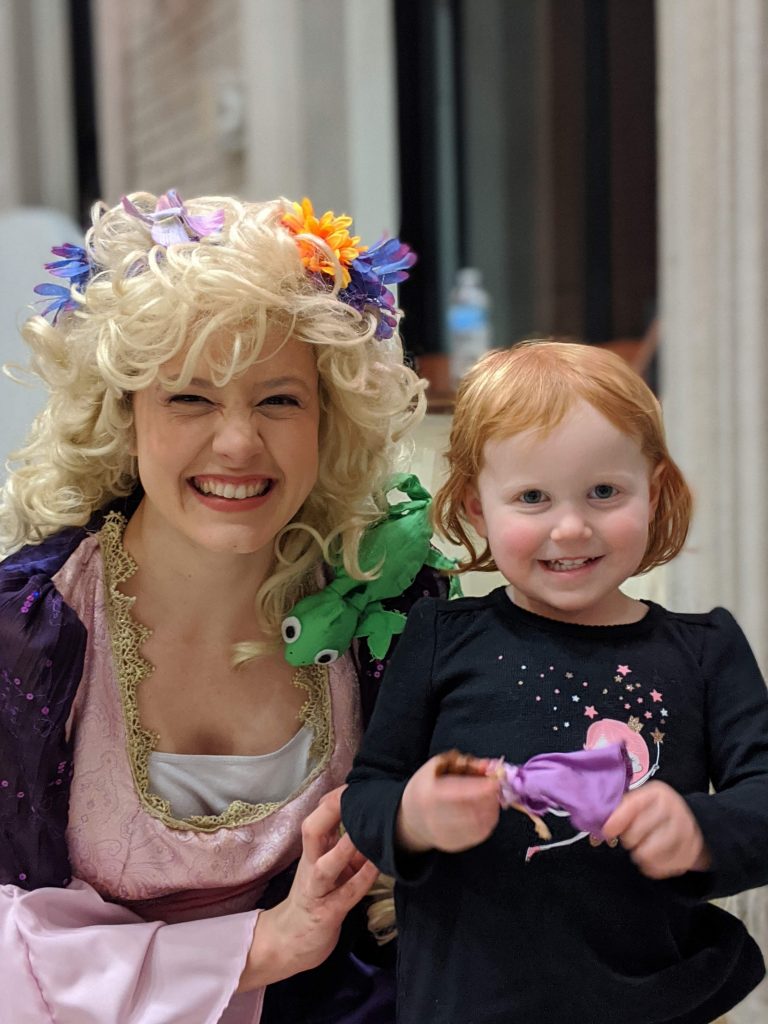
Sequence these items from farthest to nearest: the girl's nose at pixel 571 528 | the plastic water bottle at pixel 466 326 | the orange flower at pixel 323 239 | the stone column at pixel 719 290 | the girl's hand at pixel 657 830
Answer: the plastic water bottle at pixel 466 326
the stone column at pixel 719 290
the orange flower at pixel 323 239
the girl's nose at pixel 571 528
the girl's hand at pixel 657 830

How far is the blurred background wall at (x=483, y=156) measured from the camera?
1856 mm

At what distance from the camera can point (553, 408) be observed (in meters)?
0.91

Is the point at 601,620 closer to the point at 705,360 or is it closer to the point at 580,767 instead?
the point at 580,767

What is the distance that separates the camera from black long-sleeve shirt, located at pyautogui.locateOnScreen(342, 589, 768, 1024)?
88cm

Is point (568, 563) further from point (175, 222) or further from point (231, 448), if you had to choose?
point (175, 222)

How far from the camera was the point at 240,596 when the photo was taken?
1.19 meters

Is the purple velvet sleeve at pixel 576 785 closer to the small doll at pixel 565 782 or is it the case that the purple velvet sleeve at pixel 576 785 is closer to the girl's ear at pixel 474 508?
the small doll at pixel 565 782

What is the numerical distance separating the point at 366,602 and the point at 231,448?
9.3 inches

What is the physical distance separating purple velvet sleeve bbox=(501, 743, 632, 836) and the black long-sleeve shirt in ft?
0.23

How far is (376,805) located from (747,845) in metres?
0.28

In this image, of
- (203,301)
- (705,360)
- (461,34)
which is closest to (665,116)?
(705,360)

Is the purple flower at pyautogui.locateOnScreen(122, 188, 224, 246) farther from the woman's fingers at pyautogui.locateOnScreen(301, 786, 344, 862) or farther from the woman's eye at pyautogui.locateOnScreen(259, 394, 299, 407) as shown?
the woman's fingers at pyautogui.locateOnScreen(301, 786, 344, 862)

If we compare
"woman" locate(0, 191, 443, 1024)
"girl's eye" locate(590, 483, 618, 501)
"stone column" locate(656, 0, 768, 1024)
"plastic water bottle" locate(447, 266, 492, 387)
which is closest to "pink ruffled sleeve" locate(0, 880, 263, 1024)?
"woman" locate(0, 191, 443, 1024)

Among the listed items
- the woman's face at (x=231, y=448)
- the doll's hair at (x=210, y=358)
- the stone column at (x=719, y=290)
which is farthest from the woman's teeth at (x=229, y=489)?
the stone column at (x=719, y=290)
